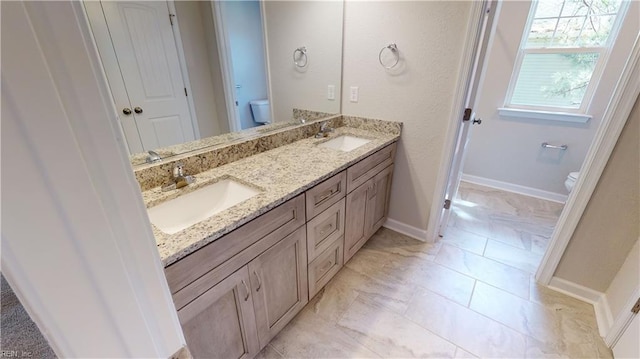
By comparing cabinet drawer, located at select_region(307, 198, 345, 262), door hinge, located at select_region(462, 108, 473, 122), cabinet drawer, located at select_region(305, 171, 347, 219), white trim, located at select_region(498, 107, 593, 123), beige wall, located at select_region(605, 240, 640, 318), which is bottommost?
beige wall, located at select_region(605, 240, 640, 318)

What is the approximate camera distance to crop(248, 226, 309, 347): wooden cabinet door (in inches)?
45.9

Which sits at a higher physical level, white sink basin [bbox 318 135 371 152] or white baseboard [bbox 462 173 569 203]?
white sink basin [bbox 318 135 371 152]

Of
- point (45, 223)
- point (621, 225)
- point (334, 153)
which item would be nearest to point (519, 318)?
point (621, 225)

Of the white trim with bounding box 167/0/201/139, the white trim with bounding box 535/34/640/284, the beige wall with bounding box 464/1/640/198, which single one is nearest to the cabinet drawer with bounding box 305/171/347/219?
the white trim with bounding box 167/0/201/139

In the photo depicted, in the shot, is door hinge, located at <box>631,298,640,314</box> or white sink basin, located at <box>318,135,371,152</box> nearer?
door hinge, located at <box>631,298,640,314</box>

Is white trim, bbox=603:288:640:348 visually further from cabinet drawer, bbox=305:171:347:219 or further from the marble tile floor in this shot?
cabinet drawer, bbox=305:171:347:219

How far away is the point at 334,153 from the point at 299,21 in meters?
0.99

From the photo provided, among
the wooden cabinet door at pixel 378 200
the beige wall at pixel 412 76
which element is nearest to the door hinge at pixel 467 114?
the beige wall at pixel 412 76

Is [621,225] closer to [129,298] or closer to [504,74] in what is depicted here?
[504,74]

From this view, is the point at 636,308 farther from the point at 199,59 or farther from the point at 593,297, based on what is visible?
the point at 199,59

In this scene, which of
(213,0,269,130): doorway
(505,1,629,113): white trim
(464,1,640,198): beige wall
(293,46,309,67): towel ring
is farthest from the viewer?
(464,1,640,198): beige wall

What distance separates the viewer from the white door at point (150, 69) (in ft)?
3.35

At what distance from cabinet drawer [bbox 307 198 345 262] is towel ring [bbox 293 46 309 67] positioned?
107cm

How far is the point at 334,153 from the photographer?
1.68m
